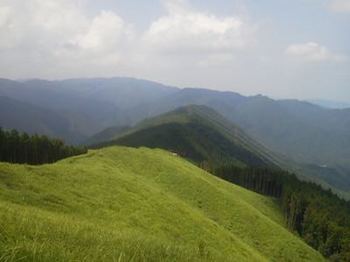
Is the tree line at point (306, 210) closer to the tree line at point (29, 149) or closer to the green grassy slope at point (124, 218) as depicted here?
the green grassy slope at point (124, 218)

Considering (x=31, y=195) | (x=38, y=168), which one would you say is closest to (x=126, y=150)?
(x=38, y=168)

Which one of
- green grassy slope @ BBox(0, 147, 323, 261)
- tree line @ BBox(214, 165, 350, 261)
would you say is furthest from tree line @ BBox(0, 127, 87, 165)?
tree line @ BBox(214, 165, 350, 261)

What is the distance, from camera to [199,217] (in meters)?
63.7

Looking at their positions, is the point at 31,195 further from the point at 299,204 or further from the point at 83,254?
the point at 299,204

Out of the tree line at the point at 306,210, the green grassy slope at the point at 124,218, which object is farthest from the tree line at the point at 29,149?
the tree line at the point at 306,210

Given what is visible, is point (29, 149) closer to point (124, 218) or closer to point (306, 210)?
point (124, 218)

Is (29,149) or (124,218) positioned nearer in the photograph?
(124,218)

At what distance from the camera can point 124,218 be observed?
46.4 metres

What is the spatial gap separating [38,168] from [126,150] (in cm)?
4831

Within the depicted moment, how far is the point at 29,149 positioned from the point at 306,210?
75.8 m

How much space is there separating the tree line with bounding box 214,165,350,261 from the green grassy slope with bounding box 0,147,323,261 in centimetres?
2075

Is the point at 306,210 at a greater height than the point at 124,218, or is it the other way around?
the point at 124,218

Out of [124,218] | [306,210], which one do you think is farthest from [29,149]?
[306,210]

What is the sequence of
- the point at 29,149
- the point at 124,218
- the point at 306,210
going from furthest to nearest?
the point at 306,210
the point at 29,149
the point at 124,218
